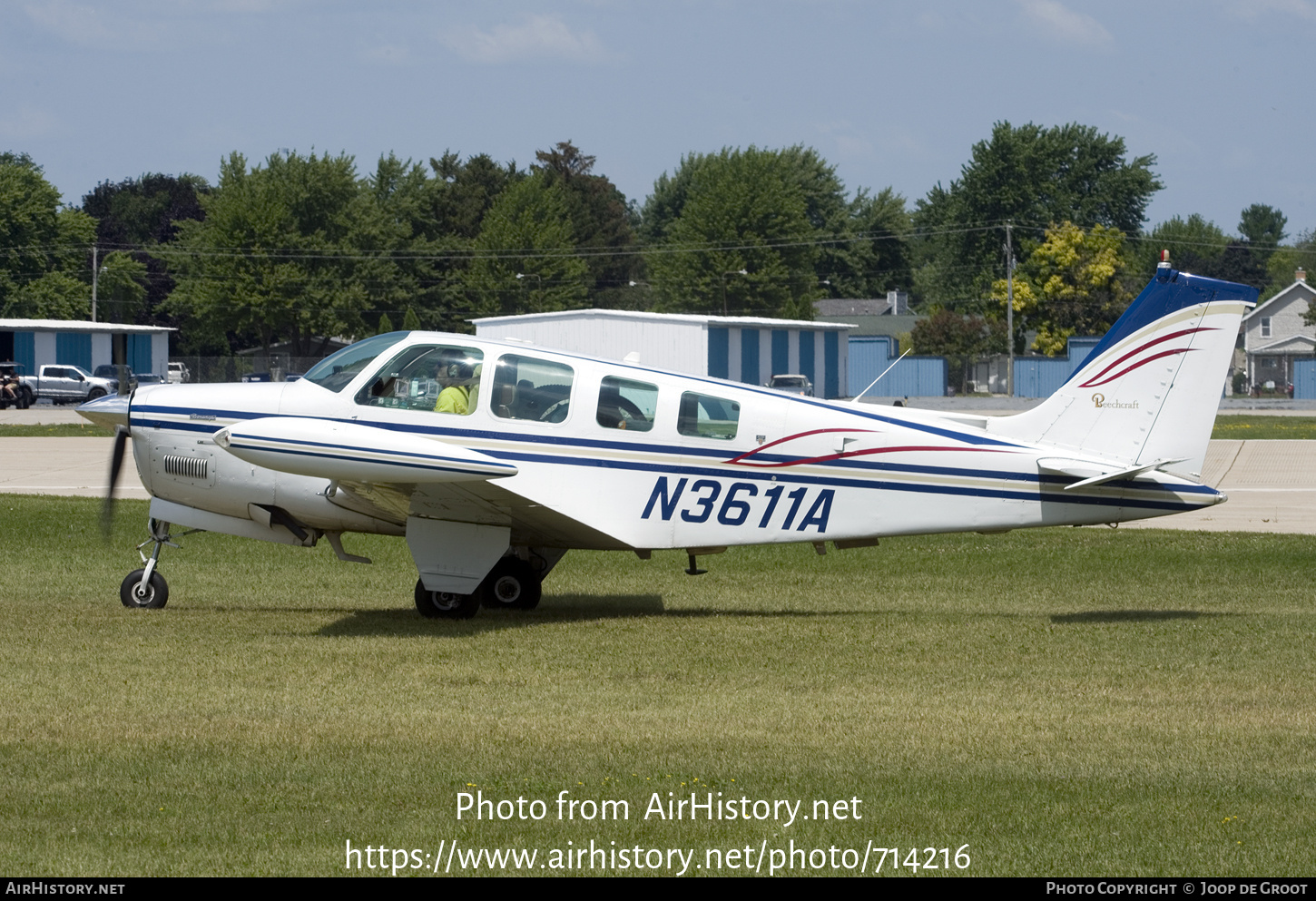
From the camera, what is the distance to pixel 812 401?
40.2 ft

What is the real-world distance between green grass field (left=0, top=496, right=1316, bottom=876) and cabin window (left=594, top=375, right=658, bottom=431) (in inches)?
67.7

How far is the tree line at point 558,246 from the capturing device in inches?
3716

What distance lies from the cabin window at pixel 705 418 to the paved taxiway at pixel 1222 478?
960 cm

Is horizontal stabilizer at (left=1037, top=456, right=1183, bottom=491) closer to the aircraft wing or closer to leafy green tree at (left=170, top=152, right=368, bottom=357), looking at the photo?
the aircraft wing

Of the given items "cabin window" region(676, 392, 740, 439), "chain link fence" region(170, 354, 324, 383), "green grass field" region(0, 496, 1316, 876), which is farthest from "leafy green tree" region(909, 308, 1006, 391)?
"cabin window" region(676, 392, 740, 439)

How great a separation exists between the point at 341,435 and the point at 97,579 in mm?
5331

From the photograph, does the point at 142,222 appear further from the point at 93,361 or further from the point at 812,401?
the point at 812,401

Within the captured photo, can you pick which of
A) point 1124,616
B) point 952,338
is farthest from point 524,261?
point 1124,616

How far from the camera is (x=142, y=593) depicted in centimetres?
1274

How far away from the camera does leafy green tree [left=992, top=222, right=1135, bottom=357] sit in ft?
294

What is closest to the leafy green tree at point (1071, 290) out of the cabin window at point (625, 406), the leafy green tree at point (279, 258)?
the leafy green tree at point (279, 258)

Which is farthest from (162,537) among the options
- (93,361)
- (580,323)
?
(93,361)

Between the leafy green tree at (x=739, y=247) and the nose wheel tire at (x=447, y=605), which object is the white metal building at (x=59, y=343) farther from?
the nose wheel tire at (x=447, y=605)

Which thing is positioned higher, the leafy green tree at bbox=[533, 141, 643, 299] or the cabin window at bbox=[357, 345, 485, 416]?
the leafy green tree at bbox=[533, 141, 643, 299]
